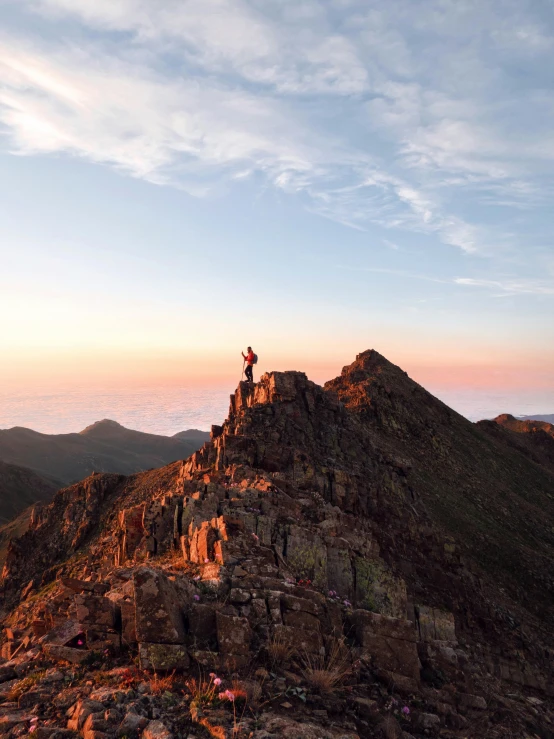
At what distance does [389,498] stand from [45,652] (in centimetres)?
2760

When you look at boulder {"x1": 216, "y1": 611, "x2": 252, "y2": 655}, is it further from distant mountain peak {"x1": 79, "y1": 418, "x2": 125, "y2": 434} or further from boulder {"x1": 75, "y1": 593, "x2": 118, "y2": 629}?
distant mountain peak {"x1": 79, "y1": 418, "x2": 125, "y2": 434}

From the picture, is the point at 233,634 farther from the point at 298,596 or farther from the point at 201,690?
the point at 298,596

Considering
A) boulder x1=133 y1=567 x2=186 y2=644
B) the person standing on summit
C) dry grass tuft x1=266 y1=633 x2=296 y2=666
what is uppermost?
the person standing on summit

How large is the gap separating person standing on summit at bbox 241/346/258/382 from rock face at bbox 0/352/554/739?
4.64ft

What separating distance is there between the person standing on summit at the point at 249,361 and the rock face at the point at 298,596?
4.64 feet

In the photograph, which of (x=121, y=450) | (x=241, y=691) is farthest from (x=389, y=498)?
(x=121, y=450)

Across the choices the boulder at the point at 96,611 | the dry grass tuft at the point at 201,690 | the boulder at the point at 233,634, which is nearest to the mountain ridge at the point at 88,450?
the boulder at the point at 96,611

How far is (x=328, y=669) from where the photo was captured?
922 cm

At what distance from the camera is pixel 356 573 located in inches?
684

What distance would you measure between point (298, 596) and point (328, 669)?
7.27ft

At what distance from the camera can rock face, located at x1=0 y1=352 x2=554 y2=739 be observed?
8.39 metres

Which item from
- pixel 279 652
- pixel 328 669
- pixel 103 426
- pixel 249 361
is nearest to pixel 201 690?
pixel 279 652

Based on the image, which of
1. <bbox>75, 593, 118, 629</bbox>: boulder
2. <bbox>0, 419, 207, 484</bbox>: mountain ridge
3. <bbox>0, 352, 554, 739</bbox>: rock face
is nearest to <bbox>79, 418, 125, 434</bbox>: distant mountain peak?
<bbox>0, 419, 207, 484</bbox>: mountain ridge

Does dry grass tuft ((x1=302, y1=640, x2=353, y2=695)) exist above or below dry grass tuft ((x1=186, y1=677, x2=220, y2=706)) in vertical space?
→ below
